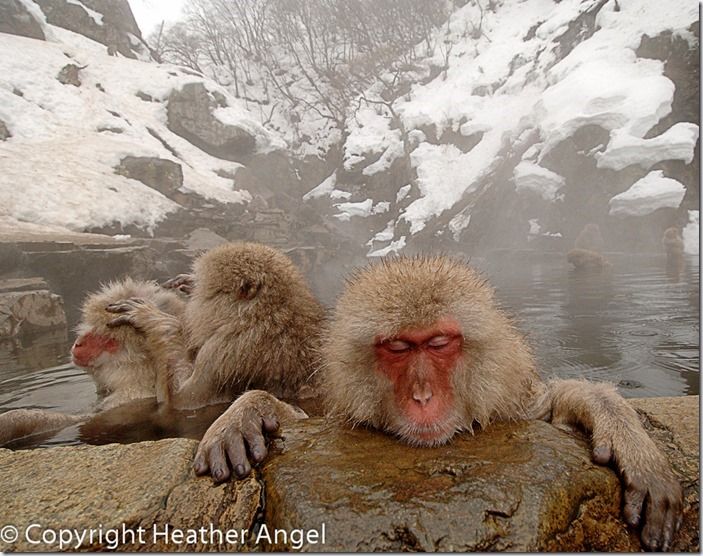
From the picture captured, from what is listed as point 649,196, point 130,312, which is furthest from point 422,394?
point 649,196

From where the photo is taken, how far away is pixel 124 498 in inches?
54.0

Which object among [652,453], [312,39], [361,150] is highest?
[312,39]

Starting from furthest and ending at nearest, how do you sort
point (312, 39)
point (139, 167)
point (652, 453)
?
point (312, 39) < point (139, 167) < point (652, 453)

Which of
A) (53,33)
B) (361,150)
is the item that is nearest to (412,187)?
(361,150)

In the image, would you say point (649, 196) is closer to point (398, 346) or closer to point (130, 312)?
point (130, 312)

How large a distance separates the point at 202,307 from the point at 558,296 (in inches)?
296

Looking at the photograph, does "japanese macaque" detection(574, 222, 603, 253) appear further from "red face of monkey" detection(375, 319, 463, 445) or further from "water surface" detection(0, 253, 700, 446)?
"red face of monkey" detection(375, 319, 463, 445)

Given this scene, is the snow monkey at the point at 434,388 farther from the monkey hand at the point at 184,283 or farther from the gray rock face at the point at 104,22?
the gray rock face at the point at 104,22

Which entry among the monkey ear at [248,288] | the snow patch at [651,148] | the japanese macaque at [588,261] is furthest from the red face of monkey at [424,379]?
the snow patch at [651,148]

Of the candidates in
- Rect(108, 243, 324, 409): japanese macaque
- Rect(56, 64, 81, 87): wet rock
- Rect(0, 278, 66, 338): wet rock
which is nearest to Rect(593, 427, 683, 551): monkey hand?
Rect(108, 243, 324, 409): japanese macaque

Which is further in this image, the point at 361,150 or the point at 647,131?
the point at 361,150

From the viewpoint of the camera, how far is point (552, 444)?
1504 millimetres

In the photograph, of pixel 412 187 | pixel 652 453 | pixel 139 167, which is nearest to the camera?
pixel 652 453

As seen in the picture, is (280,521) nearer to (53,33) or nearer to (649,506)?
(649,506)
